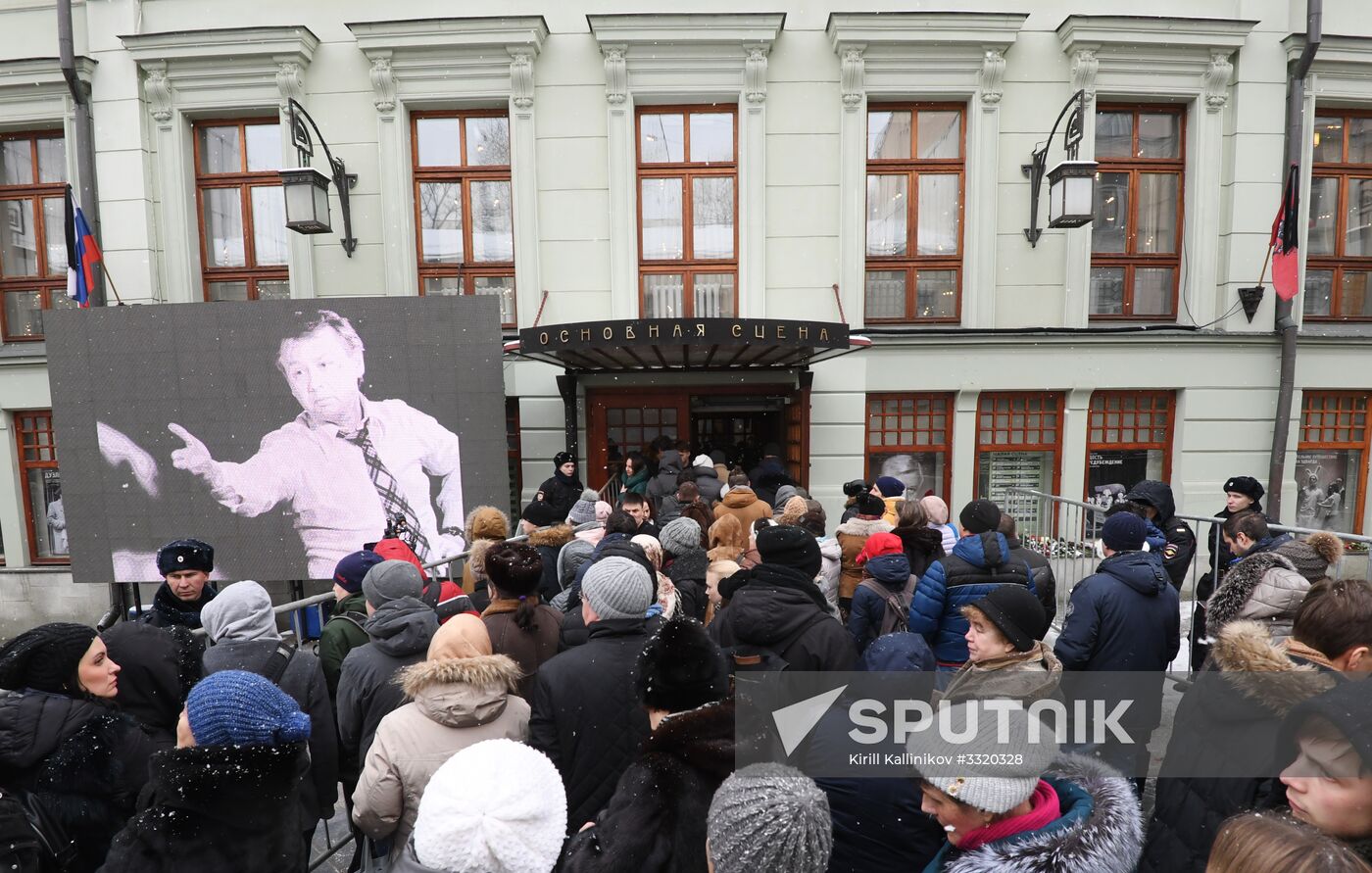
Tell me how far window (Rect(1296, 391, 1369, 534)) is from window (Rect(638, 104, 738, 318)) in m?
9.32

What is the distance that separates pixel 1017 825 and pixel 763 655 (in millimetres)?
1461

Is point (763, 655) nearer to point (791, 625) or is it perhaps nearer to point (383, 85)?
point (791, 625)

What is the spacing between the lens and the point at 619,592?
105 inches

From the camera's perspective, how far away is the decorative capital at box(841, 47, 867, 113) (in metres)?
9.16

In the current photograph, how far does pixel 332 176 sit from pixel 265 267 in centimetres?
196

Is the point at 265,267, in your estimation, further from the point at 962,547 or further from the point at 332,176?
the point at 962,547

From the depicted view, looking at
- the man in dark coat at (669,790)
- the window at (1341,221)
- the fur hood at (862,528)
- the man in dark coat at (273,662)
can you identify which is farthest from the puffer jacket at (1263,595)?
the window at (1341,221)

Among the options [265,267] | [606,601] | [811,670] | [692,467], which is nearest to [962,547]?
A: [811,670]

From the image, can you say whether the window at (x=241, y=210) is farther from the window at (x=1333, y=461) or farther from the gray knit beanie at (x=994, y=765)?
the window at (x=1333, y=461)

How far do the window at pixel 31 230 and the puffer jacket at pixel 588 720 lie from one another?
41.3 feet

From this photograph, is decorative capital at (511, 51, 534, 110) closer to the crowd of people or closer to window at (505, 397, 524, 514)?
window at (505, 397, 524, 514)

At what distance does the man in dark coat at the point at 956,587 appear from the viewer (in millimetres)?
3604

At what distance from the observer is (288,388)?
8320 mm

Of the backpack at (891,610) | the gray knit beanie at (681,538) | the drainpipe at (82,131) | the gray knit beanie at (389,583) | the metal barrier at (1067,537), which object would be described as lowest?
the metal barrier at (1067,537)
